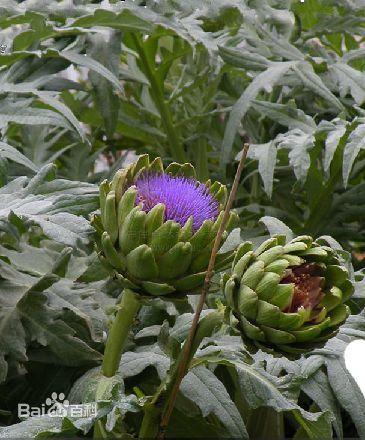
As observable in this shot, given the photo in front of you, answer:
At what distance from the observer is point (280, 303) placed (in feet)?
1.37

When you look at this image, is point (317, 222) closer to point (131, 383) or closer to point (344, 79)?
point (344, 79)

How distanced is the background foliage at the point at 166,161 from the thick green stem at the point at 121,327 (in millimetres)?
15

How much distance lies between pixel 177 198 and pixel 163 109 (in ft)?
1.65

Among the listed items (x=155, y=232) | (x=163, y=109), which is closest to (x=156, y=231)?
(x=155, y=232)

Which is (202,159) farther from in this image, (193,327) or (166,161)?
(193,327)

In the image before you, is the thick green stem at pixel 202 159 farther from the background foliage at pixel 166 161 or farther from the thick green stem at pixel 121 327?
the thick green stem at pixel 121 327

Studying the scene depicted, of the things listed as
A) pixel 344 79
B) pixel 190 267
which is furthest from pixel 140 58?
pixel 190 267

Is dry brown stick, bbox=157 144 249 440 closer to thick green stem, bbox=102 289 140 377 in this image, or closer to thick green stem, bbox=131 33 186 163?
thick green stem, bbox=102 289 140 377

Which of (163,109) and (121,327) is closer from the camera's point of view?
(121,327)

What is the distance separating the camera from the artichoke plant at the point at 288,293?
1.36 ft

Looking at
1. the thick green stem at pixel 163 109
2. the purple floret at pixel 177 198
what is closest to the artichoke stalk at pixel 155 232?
the purple floret at pixel 177 198

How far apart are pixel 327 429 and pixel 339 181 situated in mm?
449

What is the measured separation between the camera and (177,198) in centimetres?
45

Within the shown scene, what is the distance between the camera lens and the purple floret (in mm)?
446
